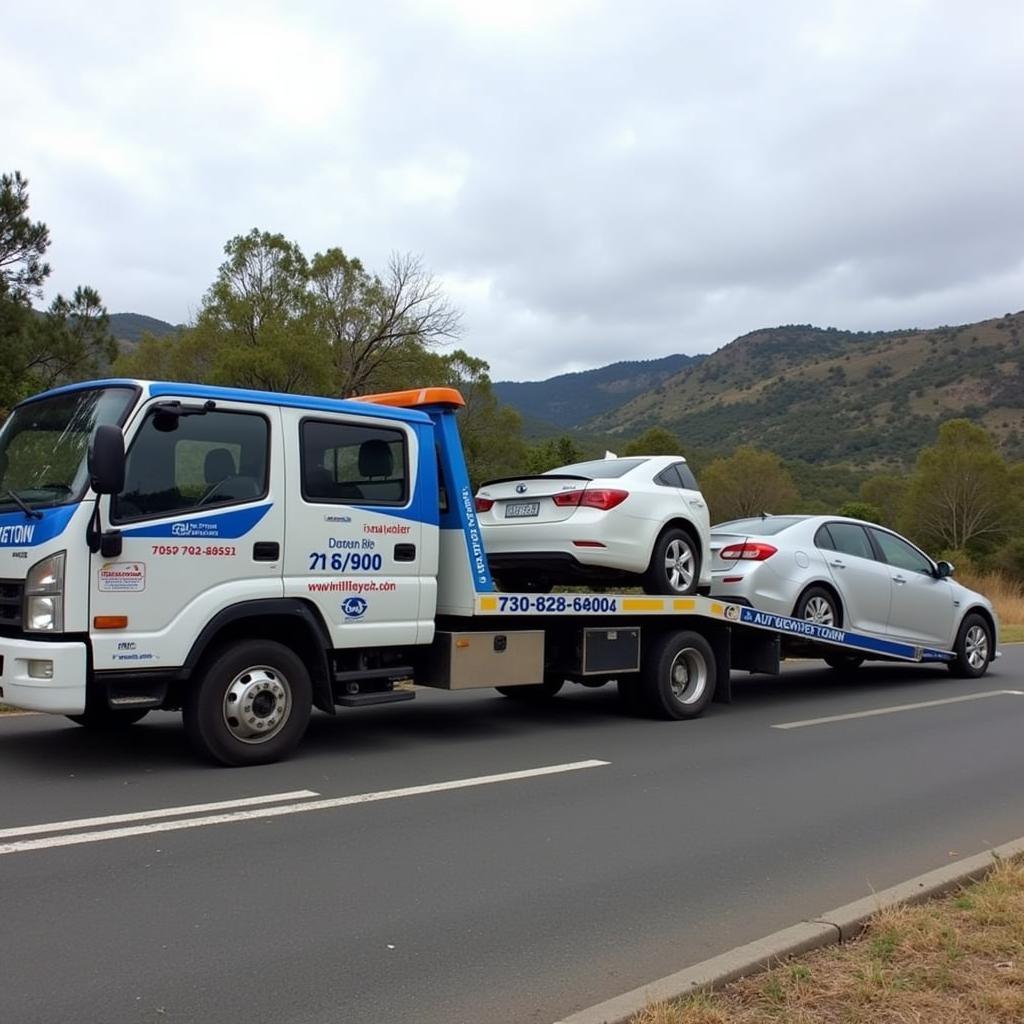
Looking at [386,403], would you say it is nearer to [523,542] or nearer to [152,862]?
[523,542]

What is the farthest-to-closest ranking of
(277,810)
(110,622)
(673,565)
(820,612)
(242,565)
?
1. (820,612)
2. (673,565)
3. (242,565)
4. (110,622)
5. (277,810)

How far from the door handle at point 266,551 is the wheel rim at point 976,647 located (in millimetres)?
9443

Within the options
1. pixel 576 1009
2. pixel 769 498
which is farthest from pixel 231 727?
pixel 769 498

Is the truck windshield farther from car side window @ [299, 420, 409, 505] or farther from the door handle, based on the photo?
car side window @ [299, 420, 409, 505]

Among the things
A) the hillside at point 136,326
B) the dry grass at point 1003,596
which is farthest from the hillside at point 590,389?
the dry grass at point 1003,596

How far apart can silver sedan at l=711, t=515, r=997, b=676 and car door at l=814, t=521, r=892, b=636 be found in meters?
0.01

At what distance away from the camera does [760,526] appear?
11242 millimetres

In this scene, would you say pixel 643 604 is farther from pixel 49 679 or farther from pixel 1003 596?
pixel 1003 596

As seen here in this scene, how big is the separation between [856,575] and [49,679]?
8.31m

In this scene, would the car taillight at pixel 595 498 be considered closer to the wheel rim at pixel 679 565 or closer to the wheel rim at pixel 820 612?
the wheel rim at pixel 679 565

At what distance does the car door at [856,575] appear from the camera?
11.1m

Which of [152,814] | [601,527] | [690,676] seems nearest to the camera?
[152,814]

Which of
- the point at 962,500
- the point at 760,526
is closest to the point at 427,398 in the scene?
the point at 760,526

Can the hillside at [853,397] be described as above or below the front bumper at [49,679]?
above
